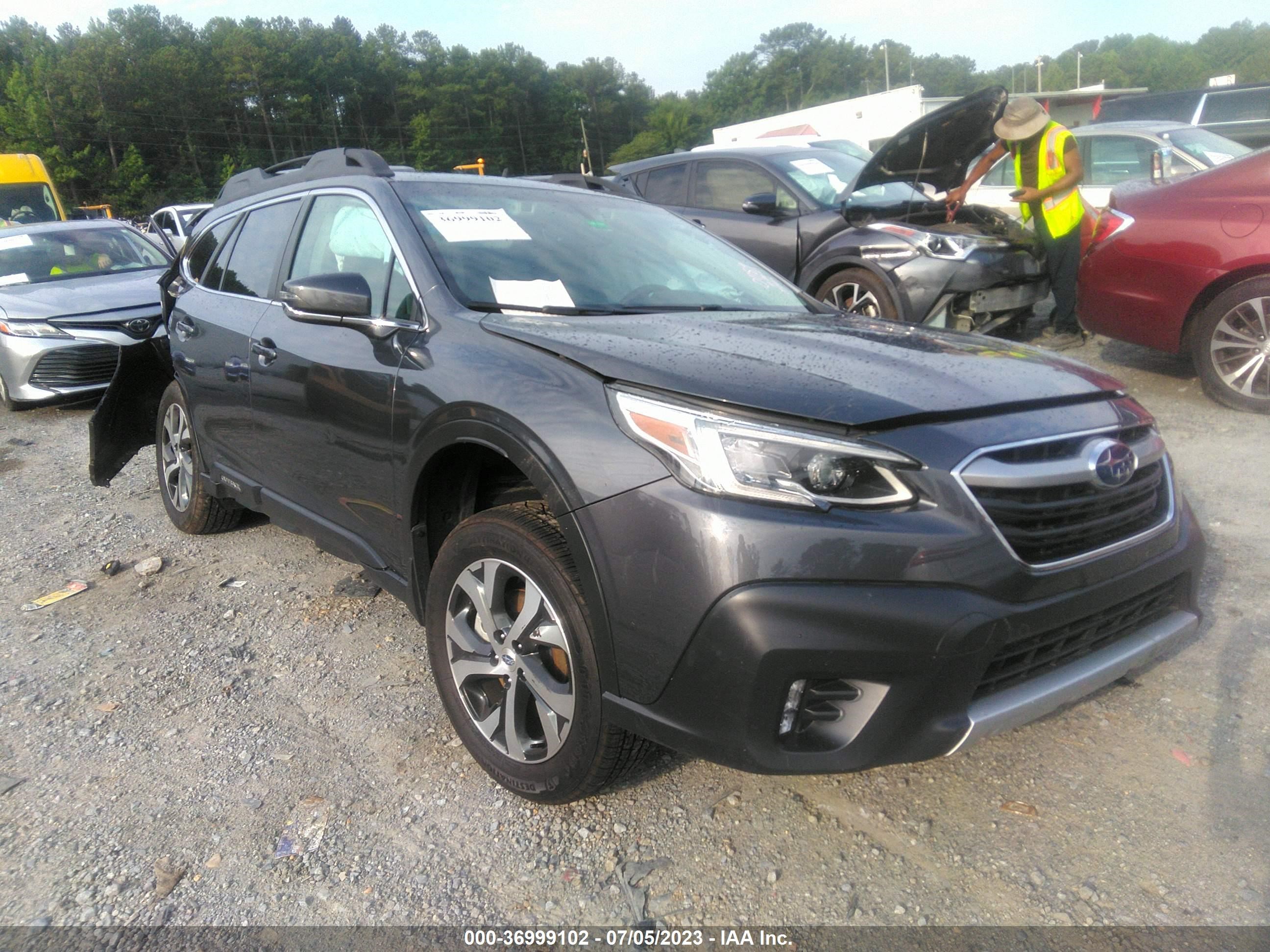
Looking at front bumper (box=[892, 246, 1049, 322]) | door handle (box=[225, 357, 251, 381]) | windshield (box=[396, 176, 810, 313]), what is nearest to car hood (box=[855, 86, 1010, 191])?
front bumper (box=[892, 246, 1049, 322])

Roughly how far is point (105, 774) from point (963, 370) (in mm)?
2718

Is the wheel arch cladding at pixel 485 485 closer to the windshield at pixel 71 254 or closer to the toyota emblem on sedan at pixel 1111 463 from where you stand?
the toyota emblem on sedan at pixel 1111 463

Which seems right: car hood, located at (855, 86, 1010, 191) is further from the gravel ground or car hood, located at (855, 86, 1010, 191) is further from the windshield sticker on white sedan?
the windshield sticker on white sedan

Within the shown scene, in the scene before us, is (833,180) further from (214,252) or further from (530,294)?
(530,294)

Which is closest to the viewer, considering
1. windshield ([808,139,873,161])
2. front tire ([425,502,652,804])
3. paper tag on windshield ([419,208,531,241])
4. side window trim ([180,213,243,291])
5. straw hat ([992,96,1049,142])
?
front tire ([425,502,652,804])

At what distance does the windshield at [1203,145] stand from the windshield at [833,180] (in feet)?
10.2

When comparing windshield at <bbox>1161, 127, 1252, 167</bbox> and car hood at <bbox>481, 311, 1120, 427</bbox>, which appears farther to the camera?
windshield at <bbox>1161, 127, 1252, 167</bbox>

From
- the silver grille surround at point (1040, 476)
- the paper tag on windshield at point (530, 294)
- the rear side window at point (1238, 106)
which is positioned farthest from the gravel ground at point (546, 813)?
the rear side window at point (1238, 106)

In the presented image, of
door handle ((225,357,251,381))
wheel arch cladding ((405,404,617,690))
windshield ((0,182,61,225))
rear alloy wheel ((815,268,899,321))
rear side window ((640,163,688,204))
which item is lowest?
rear alloy wheel ((815,268,899,321))

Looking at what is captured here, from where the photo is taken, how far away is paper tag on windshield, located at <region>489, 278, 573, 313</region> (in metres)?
2.90

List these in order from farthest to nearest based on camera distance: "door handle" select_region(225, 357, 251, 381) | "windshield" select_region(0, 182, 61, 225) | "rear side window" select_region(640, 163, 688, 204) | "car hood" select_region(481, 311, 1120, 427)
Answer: "windshield" select_region(0, 182, 61, 225) < "rear side window" select_region(640, 163, 688, 204) < "door handle" select_region(225, 357, 251, 381) < "car hood" select_region(481, 311, 1120, 427)

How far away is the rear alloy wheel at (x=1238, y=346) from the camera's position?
5301 mm

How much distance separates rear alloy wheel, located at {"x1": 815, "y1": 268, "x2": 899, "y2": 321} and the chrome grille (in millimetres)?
5969

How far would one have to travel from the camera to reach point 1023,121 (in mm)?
6965
